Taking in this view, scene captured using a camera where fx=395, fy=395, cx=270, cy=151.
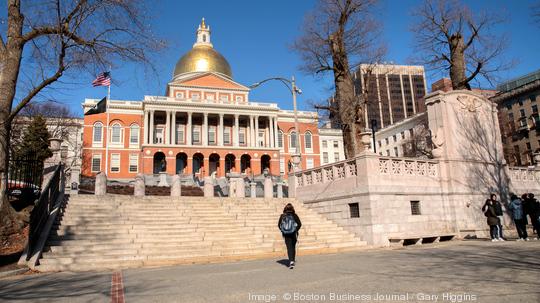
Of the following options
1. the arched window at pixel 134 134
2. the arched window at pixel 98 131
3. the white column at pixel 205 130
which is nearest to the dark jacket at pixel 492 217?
the white column at pixel 205 130

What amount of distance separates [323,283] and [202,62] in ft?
244

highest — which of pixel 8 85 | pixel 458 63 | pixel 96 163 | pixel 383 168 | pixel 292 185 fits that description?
pixel 96 163

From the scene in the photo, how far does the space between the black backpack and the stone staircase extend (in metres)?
3.01

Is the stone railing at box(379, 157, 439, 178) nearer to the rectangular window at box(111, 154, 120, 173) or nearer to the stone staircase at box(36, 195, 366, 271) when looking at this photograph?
the stone staircase at box(36, 195, 366, 271)

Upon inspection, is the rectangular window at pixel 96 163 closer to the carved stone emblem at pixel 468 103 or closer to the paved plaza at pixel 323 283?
the carved stone emblem at pixel 468 103

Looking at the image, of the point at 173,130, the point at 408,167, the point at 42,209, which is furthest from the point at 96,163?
the point at 408,167

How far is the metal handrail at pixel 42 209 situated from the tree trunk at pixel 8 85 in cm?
76

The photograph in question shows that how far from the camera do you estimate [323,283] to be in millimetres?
6551

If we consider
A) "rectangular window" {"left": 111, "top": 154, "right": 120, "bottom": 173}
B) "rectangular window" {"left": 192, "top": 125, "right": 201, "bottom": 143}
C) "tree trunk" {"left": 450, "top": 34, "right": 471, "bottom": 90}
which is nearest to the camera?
"tree trunk" {"left": 450, "top": 34, "right": 471, "bottom": 90}

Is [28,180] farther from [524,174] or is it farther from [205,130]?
[205,130]

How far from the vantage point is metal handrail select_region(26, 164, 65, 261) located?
10.2m

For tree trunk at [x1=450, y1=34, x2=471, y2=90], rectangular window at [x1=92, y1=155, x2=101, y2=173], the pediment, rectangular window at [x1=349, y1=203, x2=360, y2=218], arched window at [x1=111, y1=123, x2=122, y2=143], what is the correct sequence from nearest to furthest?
rectangular window at [x1=349, y1=203, x2=360, y2=218] → tree trunk at [x1=450, y1=34, x2=471, y2=90] → rectangular window at [x1=92, y1=155, x2=101, y2=173] → arched window at [x1=111, y1=123, x2=122, y2=143] → the pediment

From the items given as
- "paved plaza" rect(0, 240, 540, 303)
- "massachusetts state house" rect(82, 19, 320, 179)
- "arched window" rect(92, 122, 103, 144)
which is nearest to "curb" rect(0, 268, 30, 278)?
"paved plaza" rect(0, 240, 540, 303)

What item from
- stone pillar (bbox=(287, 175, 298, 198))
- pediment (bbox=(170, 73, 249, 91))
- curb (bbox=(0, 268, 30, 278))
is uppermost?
pediment (bbox=(170, 73, 249, 91))
